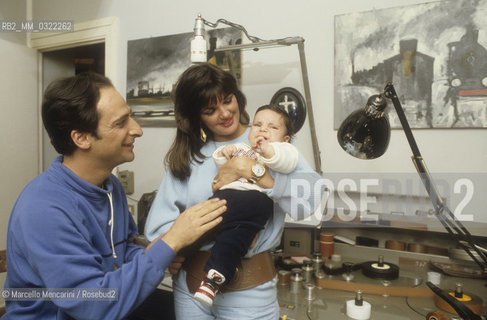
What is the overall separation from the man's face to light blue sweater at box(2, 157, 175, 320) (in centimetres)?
11

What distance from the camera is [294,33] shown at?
197 centimetres

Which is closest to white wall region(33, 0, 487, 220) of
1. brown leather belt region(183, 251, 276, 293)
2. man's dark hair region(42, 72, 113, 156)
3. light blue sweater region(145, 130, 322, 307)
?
light blue sweater region(145, 130, 322, 307)

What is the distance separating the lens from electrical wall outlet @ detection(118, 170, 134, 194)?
248cm

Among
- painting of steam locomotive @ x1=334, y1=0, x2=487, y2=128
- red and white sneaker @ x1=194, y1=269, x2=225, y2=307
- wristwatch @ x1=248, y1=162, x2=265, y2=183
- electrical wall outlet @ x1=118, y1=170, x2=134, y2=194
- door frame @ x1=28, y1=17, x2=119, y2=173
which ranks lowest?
red and white sneaker @ x1=194, y1=269, x2=225, y2=307

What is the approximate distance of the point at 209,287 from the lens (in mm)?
998

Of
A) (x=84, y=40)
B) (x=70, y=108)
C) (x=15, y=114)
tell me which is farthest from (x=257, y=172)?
(x=15, y=114)

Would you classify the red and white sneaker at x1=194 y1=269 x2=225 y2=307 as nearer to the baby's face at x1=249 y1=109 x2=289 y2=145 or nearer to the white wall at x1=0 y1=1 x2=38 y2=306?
the baby's face at x1=249 y1=109 x2=289 y2=145

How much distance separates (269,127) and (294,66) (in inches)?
34.3

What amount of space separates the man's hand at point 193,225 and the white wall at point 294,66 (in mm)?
1003

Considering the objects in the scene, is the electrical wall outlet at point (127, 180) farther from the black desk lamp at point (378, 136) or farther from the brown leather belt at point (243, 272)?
the black desk lamp at point (378, 136)

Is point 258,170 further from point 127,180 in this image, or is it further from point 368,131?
point 127,180

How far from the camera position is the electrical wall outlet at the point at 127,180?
2479mm

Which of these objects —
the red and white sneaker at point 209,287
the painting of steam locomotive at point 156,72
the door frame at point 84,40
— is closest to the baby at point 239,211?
the red and white sneaker at point 209,287

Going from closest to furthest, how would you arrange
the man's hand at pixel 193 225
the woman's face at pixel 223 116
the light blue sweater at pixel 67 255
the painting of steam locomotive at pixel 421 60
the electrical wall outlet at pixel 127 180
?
1. the light blue sweater at pixel 67 255
2. the man's hand at pixel 193 225
3. the woman's face at pixel 223 116
4. the painting of steam locomotive at pixel 421 60
5. the electrical wall outlet at pixel 127 180
